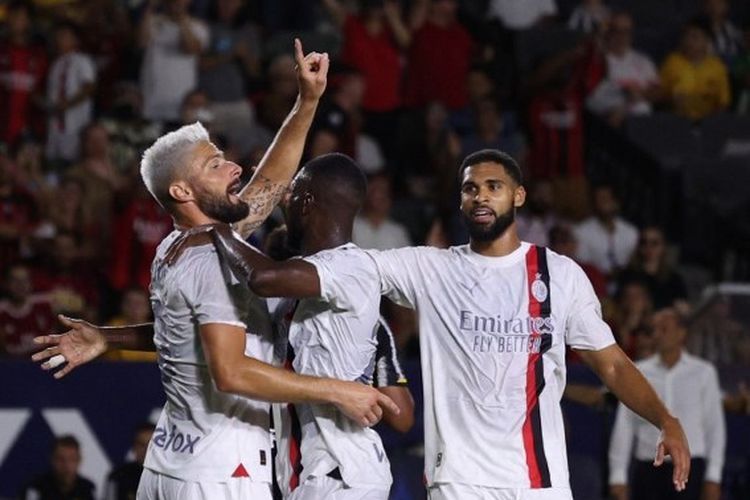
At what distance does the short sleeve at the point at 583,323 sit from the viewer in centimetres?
675

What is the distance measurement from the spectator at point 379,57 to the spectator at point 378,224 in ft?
5.64

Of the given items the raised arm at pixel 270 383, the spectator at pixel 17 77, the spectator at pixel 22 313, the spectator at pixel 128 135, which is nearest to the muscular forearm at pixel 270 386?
the raised arm at pixel 270 383

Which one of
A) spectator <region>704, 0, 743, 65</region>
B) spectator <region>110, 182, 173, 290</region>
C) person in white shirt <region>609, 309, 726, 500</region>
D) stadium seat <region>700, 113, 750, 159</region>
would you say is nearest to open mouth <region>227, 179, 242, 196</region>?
person in white shirt <region>609, 309, 726, 500</region>

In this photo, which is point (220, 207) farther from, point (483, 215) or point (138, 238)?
point (138, 238)

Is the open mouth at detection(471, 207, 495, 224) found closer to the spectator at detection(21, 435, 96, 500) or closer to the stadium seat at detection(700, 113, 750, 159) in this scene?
the spectator at detection(21, 435, 96, 500)

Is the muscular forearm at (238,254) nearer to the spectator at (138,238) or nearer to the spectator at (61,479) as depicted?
the spectator at (61,479)

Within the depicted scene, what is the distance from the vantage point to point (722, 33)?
17.1 meters

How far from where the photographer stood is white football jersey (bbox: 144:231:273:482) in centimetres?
620

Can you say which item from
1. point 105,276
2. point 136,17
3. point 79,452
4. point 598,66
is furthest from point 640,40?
point 79,452

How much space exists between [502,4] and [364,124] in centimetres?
248

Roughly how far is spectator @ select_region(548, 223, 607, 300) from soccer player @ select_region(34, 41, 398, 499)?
23.0 feet

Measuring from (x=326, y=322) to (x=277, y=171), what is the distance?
0.93m

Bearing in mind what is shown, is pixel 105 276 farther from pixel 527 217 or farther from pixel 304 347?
pixel 304 347

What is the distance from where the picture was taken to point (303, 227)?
6.55m
